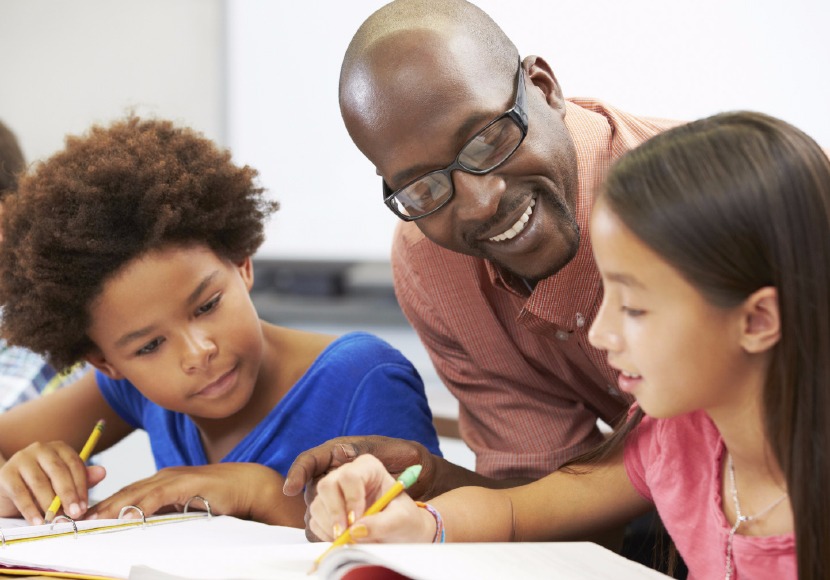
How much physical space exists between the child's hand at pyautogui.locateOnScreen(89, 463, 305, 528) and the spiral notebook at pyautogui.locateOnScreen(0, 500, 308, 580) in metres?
0.02

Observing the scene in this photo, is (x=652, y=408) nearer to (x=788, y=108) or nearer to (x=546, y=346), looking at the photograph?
(x=546, y=346)

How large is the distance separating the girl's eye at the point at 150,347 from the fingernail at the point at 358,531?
566 mm

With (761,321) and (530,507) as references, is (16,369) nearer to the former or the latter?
(530,507)

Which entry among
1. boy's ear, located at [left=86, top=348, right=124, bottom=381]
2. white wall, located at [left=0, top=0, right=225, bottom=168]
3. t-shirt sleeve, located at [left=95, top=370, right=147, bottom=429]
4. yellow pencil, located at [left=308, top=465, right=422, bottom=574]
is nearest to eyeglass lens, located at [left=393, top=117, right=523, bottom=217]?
yellow pencil, located at [left=308, top=465, right=422, bottom=574]

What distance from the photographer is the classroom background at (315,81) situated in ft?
7.23

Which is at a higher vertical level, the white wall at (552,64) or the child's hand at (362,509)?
the white wall at (552,64)

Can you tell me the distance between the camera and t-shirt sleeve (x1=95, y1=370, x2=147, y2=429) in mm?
1546

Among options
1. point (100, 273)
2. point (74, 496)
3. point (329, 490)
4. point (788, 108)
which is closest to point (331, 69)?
point (788, 108)

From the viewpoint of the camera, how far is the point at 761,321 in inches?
29.8

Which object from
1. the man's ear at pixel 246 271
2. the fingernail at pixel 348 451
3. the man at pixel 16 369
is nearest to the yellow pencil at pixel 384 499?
the fingernail at pixel 348 451

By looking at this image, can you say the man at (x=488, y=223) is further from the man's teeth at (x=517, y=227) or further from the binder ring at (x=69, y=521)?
the binder ring at (x=69, y=521)

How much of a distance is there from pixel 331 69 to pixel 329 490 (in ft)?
7.06

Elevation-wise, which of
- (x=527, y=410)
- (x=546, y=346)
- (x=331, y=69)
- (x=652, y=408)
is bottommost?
(x=527, y=410)

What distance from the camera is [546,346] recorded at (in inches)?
53.0
